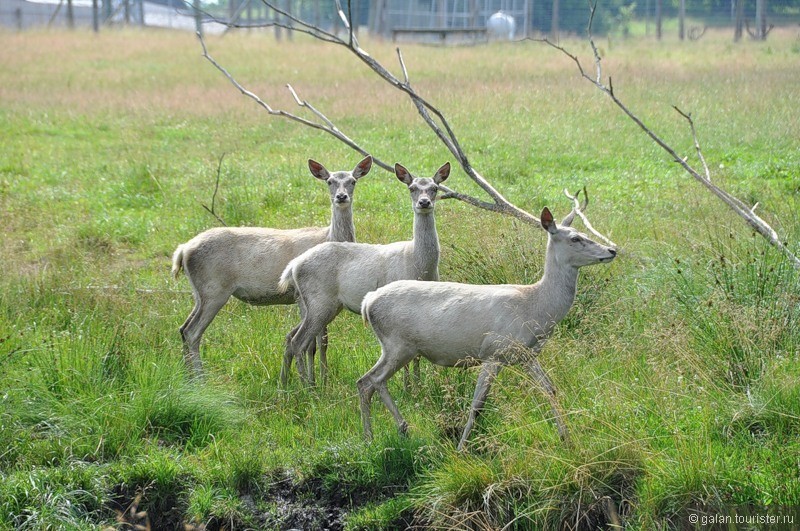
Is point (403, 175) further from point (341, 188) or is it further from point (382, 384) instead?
point (382, 384)

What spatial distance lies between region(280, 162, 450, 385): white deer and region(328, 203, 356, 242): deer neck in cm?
59

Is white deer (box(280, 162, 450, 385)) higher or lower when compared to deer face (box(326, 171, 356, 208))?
lower

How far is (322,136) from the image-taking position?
1609 cm

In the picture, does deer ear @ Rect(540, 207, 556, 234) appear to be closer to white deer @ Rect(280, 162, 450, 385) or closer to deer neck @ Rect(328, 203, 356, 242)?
white deer @ Rect(280, 162, 450, 385)

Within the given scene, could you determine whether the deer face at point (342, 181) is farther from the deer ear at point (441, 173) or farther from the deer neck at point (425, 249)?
the deer neck at point (425, 249)

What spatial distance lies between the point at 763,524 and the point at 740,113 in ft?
37.1

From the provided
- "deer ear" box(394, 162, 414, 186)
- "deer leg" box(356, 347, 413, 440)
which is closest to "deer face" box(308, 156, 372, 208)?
"deer ear" box(394, 162, 414, 186)

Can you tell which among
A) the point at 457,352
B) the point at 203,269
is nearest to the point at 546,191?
the point at 203,269

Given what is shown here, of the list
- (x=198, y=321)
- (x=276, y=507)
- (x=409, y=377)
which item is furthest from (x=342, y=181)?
(x=276, y=507)

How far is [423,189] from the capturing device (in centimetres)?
756

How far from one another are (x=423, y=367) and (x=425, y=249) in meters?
0.87

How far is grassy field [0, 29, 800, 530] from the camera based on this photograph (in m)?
5.59

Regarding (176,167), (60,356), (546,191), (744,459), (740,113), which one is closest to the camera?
(744,459)

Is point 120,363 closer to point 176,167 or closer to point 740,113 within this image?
point 176,167
